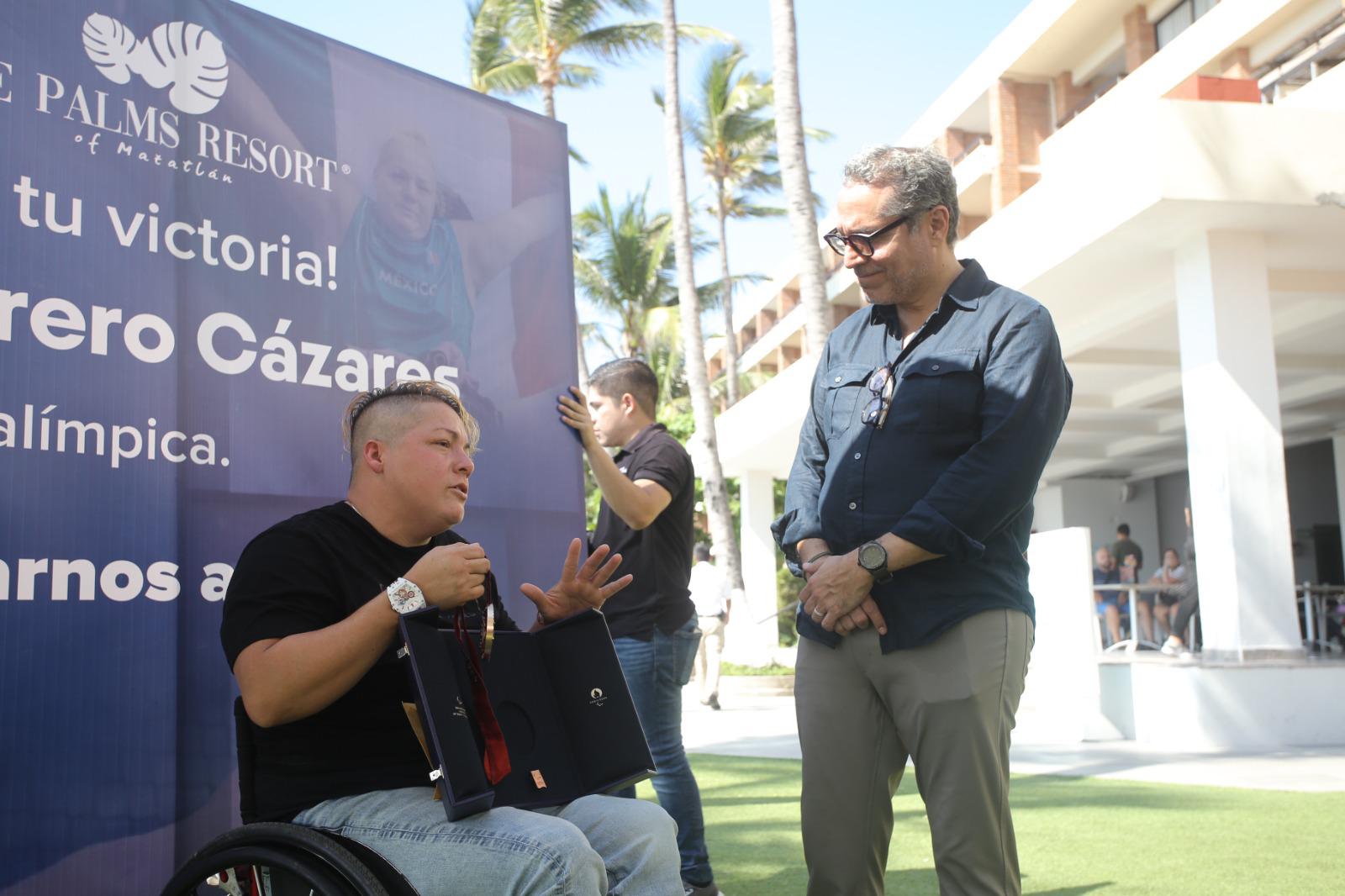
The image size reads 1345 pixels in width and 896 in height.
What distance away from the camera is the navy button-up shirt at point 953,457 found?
2523 millimetres

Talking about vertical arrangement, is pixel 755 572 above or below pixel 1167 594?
above

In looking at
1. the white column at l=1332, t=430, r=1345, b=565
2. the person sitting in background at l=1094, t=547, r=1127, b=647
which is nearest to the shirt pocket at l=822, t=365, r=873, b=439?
the person sitting in background at l=1094, t=547, r=1127, b=647

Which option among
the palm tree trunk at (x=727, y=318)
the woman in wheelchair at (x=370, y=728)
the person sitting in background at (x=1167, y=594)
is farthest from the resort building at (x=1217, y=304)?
the palm tree trunk at (x=727, y=318)

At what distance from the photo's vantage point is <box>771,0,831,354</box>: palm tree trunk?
44.5ft

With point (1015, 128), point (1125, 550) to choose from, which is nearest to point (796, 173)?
point (1125, 550)

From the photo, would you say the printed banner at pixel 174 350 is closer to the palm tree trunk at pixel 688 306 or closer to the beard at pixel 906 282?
the beard at pixel 906 282

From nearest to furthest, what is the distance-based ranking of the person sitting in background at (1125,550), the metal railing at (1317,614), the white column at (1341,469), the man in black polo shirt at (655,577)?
the man in black polo shirt at (655,577), the metal railing at (1317,614), the person sitting in background at (1125,550), the white column at (1341,469)

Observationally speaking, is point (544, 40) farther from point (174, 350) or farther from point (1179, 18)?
point (174, 350)

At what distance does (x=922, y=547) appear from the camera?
98.7 inches

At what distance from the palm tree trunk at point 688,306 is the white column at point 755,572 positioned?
0.85 meters

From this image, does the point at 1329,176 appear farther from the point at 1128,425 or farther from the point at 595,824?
the point at 1128,425

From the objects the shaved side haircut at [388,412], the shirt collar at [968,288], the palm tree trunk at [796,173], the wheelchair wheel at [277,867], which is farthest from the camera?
the palm tree trunk at [796,173]

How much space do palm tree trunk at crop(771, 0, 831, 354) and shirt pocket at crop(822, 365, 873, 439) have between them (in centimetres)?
1052

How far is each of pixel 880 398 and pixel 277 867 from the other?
1.67m
